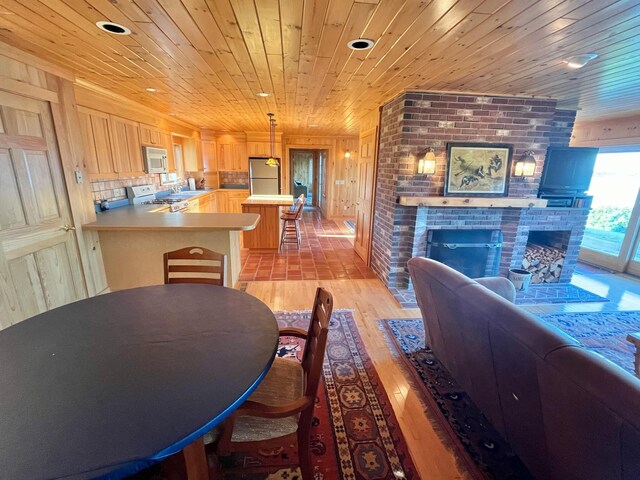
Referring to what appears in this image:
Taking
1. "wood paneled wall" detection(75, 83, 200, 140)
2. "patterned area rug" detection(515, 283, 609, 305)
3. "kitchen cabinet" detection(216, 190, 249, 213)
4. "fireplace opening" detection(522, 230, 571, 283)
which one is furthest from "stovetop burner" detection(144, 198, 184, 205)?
"fireplace opening" detection(522, 230, 571, 283)

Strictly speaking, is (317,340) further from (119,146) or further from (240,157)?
(240,157)

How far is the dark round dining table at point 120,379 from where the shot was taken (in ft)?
2.38

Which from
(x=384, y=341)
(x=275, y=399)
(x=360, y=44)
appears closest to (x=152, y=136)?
(x=360, y=44)

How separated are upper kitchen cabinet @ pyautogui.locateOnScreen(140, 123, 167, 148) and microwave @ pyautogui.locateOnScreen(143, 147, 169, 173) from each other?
11 centimetres

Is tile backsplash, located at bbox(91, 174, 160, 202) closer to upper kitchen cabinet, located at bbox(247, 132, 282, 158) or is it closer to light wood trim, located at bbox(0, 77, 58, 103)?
light wood trim, located at bbox(0, 77, 58, 103)

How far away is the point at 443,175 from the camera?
330cm

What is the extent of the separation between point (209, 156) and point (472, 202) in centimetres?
606

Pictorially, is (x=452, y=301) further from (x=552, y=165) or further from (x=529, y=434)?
(x=552, y=165)

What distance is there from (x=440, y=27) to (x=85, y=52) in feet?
8.10

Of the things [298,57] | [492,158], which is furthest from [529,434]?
[492,158]

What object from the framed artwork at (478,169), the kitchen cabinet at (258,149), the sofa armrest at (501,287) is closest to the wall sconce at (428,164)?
the framed artwork at (478,169)

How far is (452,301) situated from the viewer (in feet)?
5.52

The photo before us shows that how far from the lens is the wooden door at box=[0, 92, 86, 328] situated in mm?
1941

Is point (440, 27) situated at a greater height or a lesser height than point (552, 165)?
greater
